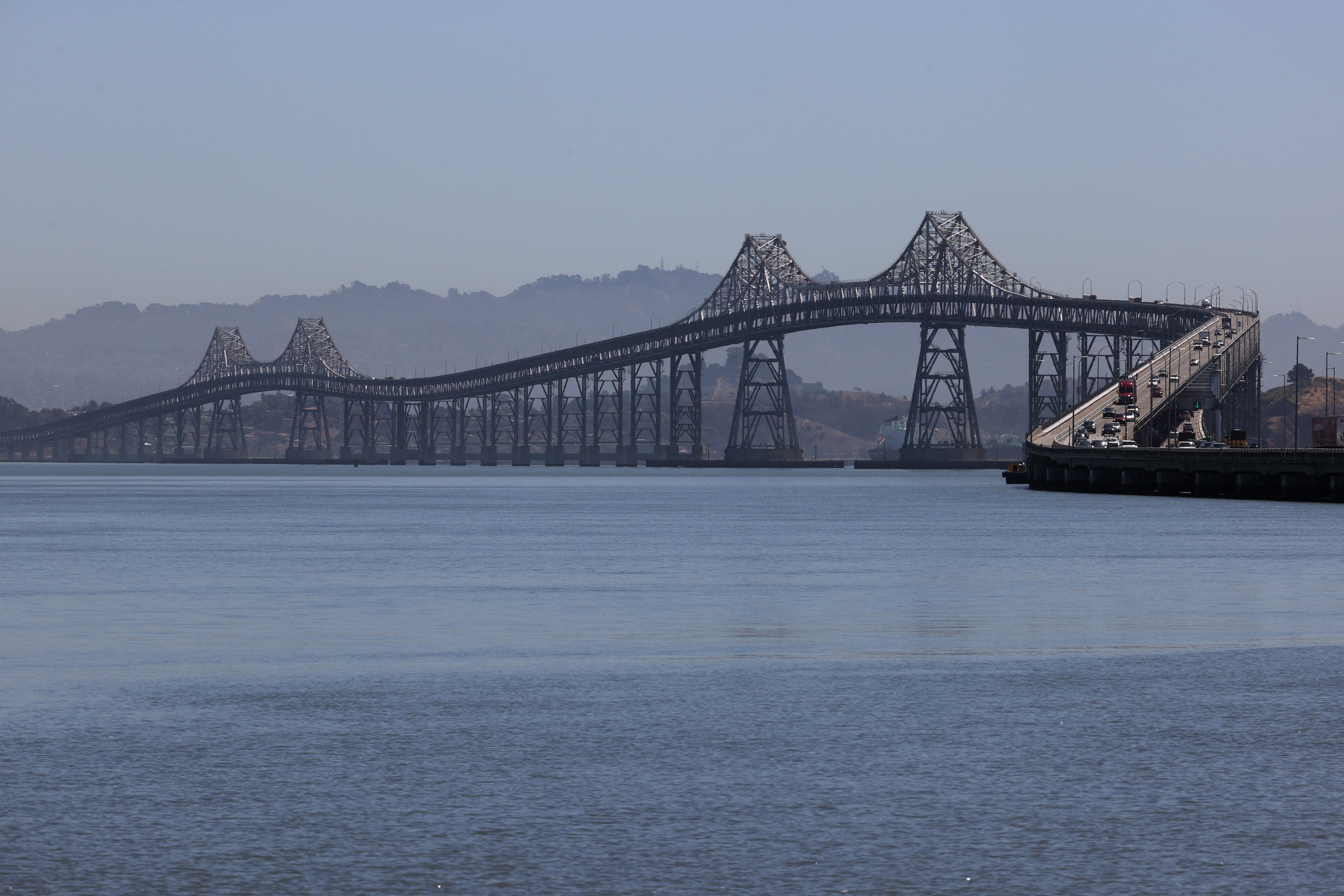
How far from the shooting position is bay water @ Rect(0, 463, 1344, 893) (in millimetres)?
10727

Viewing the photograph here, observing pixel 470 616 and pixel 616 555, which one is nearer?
pixel 470 616

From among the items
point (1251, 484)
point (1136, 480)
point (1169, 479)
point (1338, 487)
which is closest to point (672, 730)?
point (1338, 487)

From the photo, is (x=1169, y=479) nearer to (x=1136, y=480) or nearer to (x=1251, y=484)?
(x=1136, y=480)

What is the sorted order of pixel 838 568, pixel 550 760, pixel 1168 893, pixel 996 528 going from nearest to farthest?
pixel 1168 893
pixel 550 760
pixel 838 568
pixel 996 528

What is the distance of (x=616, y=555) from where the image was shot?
45750mm

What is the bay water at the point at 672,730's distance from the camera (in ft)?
35.2

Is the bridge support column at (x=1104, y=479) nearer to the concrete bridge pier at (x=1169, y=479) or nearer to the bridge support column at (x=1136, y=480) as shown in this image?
the bridge support column at (x=1136, y=480)

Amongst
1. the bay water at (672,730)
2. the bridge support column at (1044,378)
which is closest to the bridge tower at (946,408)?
the bridge support column at (1044,378)

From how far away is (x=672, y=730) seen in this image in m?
15.8

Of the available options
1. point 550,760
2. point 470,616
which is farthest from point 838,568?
point 550,760

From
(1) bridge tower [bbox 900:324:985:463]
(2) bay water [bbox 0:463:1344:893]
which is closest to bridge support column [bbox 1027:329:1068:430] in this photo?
(1) bridge tower [bbox 900:324:985:463]

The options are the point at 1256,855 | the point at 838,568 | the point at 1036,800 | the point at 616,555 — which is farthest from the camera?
the point at 616,555

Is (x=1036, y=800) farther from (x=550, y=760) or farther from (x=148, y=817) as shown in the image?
(x=148, y=817)

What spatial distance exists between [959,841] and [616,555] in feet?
114
